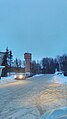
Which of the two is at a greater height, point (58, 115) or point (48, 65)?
point (48, 65)

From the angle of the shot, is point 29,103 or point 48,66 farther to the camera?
point 48,66

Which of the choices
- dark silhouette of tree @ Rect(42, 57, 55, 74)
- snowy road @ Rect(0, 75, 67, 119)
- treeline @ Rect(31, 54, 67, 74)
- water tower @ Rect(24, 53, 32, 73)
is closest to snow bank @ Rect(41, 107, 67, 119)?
snowy road @ Rect(0, 75, 67, 119)

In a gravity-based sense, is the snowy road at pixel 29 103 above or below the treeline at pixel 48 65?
below

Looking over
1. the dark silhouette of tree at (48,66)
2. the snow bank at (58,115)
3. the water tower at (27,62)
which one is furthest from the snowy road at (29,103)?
the dark silhouette of tree at (48,66)

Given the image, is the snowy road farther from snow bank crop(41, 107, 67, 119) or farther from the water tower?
the water tower

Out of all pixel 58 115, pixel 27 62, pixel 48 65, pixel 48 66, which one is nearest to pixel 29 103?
pixel 58 115

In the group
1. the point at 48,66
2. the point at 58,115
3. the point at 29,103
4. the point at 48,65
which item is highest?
the point at 48,65

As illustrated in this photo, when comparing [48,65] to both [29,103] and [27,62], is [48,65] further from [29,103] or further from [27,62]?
[29,103]

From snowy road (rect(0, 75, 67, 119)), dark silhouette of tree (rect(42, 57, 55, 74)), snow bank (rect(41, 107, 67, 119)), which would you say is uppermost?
dark silhouette of tree (rect(42, 57, 55, 74))

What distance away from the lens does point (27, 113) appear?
12.5 meters

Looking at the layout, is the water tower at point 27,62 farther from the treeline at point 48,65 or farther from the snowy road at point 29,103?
the snowy road at point 29,103

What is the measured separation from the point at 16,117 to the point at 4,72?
321 feet

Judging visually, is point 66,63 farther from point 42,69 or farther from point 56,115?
point 56,115

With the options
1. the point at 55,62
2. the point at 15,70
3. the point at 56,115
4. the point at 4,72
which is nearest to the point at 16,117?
the point at 56,115
